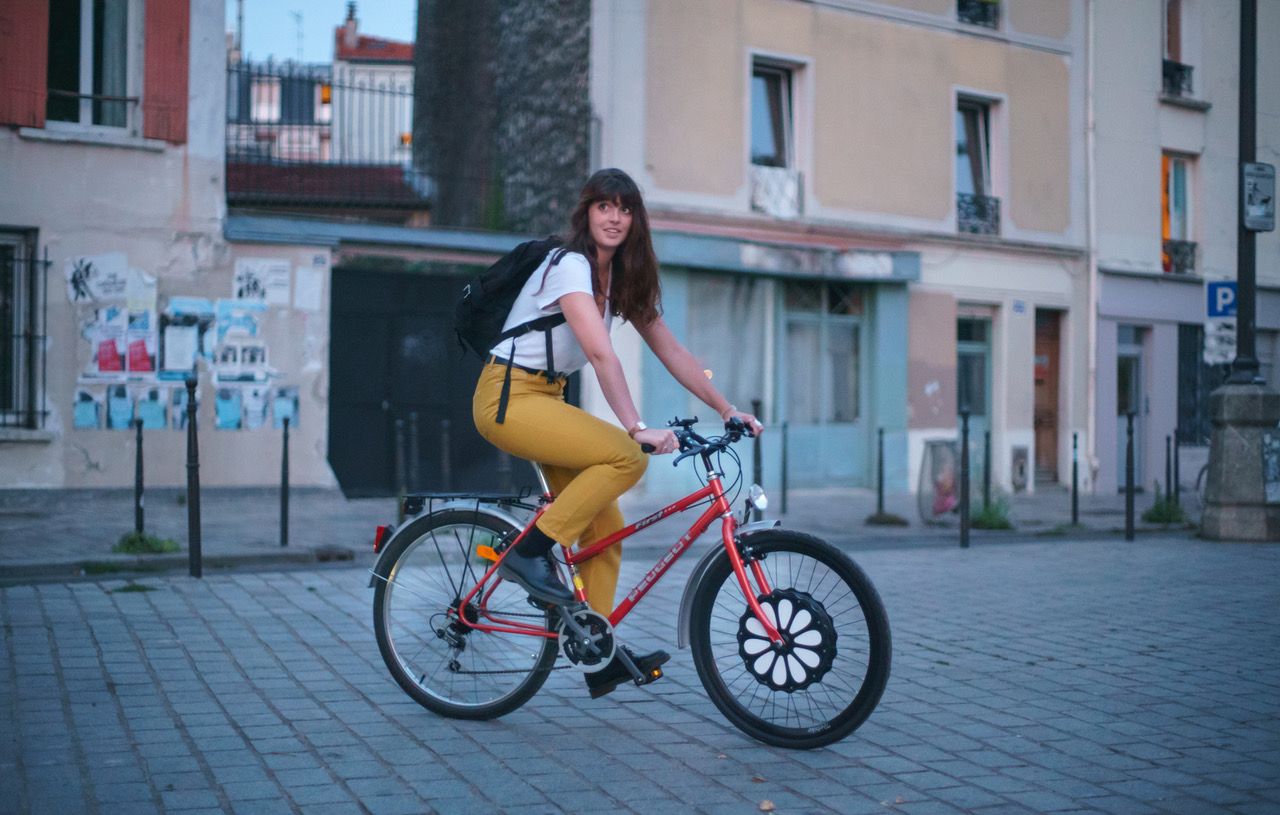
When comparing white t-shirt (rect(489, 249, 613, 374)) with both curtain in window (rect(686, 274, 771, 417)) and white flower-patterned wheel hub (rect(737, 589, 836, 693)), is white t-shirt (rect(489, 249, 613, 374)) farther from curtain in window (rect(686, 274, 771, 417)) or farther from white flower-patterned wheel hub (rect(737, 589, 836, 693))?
curtain in window (rect(686, 274, 771, 417))

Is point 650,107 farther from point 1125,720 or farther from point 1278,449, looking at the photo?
point 1125,720

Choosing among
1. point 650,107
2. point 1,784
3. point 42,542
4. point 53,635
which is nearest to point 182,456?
point 42,542

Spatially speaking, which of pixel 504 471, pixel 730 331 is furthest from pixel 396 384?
pixel 730 331

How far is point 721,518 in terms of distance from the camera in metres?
4.22

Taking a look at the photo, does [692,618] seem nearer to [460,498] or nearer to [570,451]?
[570,451]

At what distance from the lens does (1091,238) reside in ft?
67.7

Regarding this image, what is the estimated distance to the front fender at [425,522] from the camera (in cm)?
439

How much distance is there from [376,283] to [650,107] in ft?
13.9

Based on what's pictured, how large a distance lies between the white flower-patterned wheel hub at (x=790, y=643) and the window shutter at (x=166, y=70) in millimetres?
11515

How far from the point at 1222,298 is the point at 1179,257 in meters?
10.7

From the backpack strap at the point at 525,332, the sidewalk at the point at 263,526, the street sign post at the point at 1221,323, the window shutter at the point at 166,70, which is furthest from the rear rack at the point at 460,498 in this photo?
the window shutter at the point at 166,70

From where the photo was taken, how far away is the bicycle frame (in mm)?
4109

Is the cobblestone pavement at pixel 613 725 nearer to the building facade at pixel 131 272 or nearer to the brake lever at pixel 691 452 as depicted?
the brake lever at pixel 691 452

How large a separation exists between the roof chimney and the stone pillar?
4226cm
